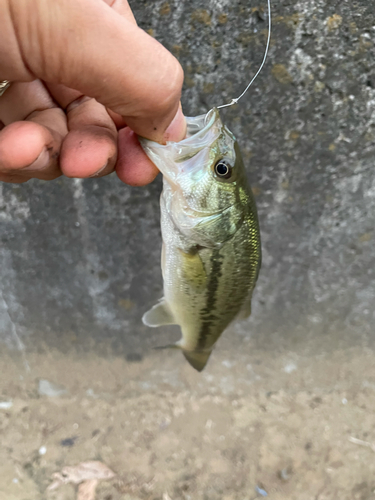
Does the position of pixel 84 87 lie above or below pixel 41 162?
above

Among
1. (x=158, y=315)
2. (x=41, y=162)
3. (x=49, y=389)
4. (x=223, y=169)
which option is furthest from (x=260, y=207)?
(x=49, y=389)

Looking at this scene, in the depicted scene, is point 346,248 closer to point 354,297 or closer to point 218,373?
point 354,297

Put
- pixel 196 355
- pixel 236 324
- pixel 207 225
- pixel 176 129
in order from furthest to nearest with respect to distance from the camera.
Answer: pixel 236 324, pixel 196 355, pixel 207 225, pixel 176 129

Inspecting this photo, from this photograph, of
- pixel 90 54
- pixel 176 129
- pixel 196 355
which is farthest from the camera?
pixel 196 355

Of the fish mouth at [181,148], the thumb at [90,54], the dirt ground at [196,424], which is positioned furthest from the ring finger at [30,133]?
the dirt ground at [196,424]

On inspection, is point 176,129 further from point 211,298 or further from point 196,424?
point 196,424

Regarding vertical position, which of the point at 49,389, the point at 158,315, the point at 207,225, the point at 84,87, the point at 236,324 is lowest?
the point at 49,389
